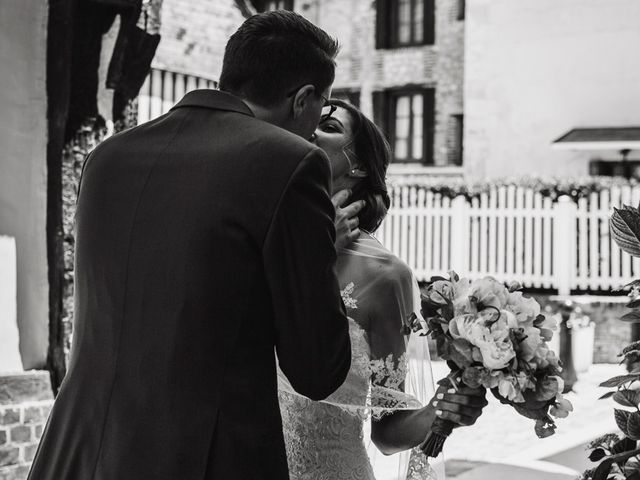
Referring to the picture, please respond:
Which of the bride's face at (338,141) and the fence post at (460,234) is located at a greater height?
the bride's face at (338,141)

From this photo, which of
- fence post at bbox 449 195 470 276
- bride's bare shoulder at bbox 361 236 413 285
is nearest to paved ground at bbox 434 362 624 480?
bride's bare shoulder at bbox 361 236 413 285

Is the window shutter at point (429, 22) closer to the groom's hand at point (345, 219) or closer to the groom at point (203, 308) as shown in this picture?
the groom's hand at point (345, 219)

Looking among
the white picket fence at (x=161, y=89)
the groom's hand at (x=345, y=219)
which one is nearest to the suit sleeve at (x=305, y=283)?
the groom's hand at (x=345, y=219)

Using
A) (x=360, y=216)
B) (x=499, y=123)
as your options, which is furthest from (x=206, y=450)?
(x=499, y=123)

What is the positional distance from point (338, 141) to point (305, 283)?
1.06m

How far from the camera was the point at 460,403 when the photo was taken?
185 cm

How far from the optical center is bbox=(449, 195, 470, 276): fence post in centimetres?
1366

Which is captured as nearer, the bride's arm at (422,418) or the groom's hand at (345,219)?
the bride's arm at (422,418)

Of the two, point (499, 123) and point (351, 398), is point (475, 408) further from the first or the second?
point (499, 123)

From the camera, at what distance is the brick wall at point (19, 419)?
181 inches

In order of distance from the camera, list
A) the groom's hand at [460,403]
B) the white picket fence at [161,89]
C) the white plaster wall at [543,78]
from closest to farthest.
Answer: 1. the groom's hand at [460,403]
2. the white picket fence at [161,89]
3. the white plaster wall at [543,78]

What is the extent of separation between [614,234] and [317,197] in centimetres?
57

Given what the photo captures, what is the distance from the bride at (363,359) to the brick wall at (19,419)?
8.47 feet

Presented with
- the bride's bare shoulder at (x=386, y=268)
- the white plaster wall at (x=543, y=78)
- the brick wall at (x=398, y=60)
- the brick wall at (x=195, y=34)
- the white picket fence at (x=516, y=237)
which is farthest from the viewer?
the brick wall at (x=398, y=60)
